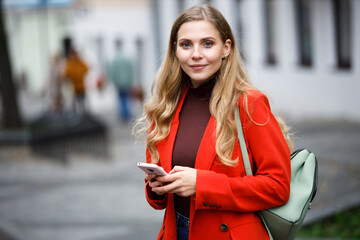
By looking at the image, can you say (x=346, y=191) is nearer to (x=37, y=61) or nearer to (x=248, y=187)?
(x=248, y=187)

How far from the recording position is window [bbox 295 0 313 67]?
15906mm

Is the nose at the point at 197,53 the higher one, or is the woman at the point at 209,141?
the nose at the point at 197,53

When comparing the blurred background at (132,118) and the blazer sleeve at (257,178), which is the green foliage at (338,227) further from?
the blazer sleeve at (257,178)

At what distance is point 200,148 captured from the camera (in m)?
2.66

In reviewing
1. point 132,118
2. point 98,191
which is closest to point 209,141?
point 132,118

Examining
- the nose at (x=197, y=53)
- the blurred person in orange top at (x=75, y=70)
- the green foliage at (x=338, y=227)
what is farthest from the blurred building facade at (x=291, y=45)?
the nose at (x=197, y=53)

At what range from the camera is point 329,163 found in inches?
354

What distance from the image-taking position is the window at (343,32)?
13953 mm

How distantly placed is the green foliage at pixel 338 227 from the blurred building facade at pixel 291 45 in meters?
4.12

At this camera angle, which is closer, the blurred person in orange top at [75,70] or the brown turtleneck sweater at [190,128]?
the brown turtleneck sweater at [190,128]

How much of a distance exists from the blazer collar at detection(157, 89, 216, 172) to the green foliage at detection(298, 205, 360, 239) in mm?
3138

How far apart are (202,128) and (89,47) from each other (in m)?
27.7

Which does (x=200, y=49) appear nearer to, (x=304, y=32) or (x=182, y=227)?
(x=182, y=227)

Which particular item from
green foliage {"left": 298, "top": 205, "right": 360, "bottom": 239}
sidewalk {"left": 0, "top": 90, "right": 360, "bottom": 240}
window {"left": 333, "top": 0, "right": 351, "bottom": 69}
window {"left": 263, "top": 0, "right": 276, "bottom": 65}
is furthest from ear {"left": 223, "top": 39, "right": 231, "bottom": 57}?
window {"left": 263, "top": 0, "right": 276, "bottom": 65}
